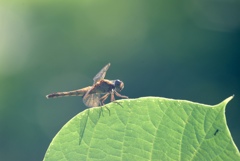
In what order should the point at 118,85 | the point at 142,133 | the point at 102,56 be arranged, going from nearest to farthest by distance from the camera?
the point at 142,133 < the point at 118,85 < the point at 102,56

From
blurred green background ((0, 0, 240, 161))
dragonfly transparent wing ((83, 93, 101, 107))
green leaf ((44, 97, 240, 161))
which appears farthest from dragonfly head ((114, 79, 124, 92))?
blurred green background ((0, 0, 240, 161))

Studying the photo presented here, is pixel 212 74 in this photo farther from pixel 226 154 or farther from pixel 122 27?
pixel 226 154

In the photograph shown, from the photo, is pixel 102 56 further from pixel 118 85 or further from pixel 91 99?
pixel 91 99

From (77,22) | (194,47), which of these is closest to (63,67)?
(77,22)

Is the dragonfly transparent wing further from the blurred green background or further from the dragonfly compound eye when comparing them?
the blurred green background

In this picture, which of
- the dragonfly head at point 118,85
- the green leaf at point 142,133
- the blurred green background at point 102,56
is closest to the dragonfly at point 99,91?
the dragonfly head at point 118,85

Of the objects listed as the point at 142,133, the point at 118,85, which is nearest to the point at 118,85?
the point at 118,85

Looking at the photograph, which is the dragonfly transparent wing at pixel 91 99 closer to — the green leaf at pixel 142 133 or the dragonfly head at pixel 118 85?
the dragonfly head at pixel 118 85
